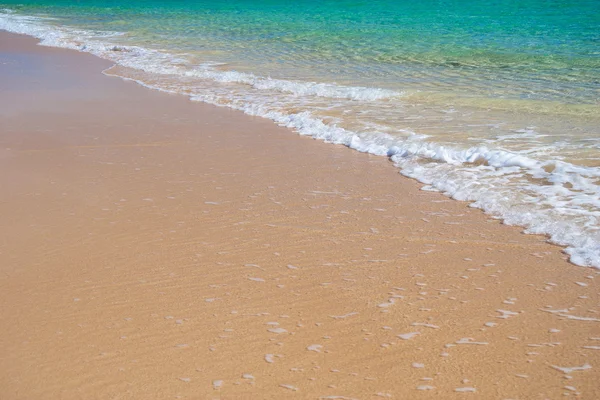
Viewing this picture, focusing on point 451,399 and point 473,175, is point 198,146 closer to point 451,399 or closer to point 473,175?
point 473,175

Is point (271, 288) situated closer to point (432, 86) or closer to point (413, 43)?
point (432, 86)

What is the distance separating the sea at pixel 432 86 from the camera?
5.95m

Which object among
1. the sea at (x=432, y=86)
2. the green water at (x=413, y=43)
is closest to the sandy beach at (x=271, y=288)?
the sea at (x=432, y=86)

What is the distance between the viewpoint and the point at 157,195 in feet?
18.8

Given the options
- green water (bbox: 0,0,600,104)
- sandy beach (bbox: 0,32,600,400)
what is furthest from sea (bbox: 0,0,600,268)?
sandy beach (bbox: 0,32,600,400)

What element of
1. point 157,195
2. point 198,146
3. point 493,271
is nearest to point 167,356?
point 493,271

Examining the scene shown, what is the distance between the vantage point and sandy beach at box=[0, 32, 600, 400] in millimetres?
3039

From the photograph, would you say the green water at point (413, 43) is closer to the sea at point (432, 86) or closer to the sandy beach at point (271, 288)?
the sea at point (432, 86)

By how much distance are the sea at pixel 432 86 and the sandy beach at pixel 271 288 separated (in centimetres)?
62

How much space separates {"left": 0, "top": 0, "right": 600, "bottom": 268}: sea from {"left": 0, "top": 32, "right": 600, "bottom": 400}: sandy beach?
0.62 m

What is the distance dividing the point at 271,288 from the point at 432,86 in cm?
884

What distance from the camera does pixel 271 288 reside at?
396cm

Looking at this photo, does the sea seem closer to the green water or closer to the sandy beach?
the green water

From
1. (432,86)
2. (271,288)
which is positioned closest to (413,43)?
Answer: (432,86)
